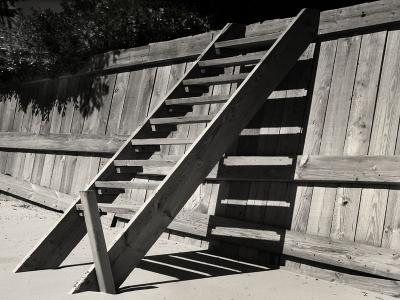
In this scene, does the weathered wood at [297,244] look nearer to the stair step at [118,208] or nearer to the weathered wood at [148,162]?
the stair step at [118,208]

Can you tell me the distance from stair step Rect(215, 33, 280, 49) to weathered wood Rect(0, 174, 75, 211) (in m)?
3.35

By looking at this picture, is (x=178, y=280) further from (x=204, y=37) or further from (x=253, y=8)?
(x=253, y=8)

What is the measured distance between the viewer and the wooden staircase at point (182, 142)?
488cm

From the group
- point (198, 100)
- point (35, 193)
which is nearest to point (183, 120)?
point (198, 100)

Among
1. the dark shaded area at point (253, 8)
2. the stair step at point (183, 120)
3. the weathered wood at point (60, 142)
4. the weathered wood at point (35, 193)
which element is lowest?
the weathered wood at point (35, 193)

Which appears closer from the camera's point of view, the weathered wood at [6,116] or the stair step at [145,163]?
the stair step at [145,163]

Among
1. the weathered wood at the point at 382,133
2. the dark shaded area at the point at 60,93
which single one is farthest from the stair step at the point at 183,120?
the dark shaded area at the point at 60,93

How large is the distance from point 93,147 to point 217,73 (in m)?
2.36

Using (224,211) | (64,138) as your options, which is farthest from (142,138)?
(64,138)

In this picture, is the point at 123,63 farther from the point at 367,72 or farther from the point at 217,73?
the point at 367,72

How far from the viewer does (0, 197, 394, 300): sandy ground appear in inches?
181

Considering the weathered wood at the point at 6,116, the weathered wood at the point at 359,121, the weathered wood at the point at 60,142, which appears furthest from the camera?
the weathered wood at the point at 6,116

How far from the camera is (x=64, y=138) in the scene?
8.84m

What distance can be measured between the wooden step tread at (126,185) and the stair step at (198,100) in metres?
1.10
